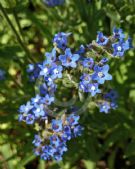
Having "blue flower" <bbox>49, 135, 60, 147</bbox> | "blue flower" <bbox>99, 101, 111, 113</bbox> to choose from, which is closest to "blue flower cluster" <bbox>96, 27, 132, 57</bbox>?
"blue flower" <bbox>99, 101, 111, 113</bbox>

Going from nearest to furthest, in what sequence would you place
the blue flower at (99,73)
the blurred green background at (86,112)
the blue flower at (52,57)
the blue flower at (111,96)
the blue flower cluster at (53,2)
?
the blue flower at (99,73), the blue flower at (52,57), the blue flower at (111,96), the blurred green background at (86,112), the blue flower cluster at (53,2)

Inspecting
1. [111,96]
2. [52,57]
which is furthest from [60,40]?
[111,96]

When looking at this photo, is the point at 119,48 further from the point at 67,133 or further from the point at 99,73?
the point at 67,133

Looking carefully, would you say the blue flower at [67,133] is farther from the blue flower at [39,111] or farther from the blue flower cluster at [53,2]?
the blue flower cluster at [53,2]

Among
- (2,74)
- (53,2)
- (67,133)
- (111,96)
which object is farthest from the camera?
(53,2)

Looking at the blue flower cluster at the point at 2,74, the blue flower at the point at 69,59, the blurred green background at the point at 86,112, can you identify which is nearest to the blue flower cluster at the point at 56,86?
the blue flower at the point at 69,59

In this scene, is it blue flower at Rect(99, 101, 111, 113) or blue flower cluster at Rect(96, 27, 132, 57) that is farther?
blue flower at Rect(99, 101, 111, 113)

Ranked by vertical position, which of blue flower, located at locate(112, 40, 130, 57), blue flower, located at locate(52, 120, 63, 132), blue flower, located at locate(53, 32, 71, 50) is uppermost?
blue flower, located at locate(53, 32, 71, 50)

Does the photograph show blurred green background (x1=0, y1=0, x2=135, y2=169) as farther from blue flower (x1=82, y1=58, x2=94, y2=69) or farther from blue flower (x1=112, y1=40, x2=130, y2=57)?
blue flower (x1=82, y1=58, x2=94, y2=69)
